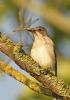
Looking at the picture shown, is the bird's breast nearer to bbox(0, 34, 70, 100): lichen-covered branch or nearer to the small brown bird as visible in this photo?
the small brown bird

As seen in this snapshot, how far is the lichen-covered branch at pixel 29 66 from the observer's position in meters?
2.79

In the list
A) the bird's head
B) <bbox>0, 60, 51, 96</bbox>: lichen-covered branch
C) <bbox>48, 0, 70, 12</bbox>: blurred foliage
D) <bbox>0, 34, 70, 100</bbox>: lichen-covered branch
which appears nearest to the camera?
<bbox>0, 34, 70, 100</bbox>: lichen-covered branch

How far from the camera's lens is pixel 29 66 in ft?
9.29

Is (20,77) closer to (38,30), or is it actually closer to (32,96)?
(38,30)

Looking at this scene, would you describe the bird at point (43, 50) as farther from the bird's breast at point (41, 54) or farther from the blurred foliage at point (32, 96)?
the blurred foliage at point (32, 96)

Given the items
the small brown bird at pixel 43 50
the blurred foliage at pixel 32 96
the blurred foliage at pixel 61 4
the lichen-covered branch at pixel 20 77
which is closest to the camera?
the lichen-covered branch at pixel 20 77

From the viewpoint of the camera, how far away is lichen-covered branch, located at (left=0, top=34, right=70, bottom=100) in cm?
279

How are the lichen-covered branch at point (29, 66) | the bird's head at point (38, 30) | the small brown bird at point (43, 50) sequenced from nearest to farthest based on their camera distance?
the lichen-covered branch at point (29, 66) < the bird's head at point (38, 30) < the small brown bird at point (43, 50)

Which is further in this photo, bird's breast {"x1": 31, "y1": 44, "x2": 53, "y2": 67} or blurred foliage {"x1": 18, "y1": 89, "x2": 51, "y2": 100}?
blurred foliage {"x1": 18, "y1": 89, "x2": 51, "y2": 100}

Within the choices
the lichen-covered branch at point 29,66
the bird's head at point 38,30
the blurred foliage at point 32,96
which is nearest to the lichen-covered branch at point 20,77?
the lichen-covered branch at point 29,66

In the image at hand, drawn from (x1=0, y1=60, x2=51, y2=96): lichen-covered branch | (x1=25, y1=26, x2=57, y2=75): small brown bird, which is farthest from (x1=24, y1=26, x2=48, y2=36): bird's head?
(x1=0, y1=60, x2=51, y2=96): lichen-covered branch

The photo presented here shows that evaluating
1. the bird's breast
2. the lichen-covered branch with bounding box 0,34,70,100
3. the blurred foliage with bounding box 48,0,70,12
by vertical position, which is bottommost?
the lichen-covered branch with bounding box 0,34,70,100

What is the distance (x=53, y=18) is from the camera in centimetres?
528

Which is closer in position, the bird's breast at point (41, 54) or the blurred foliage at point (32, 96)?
the bird's breast at point (41, 54)
